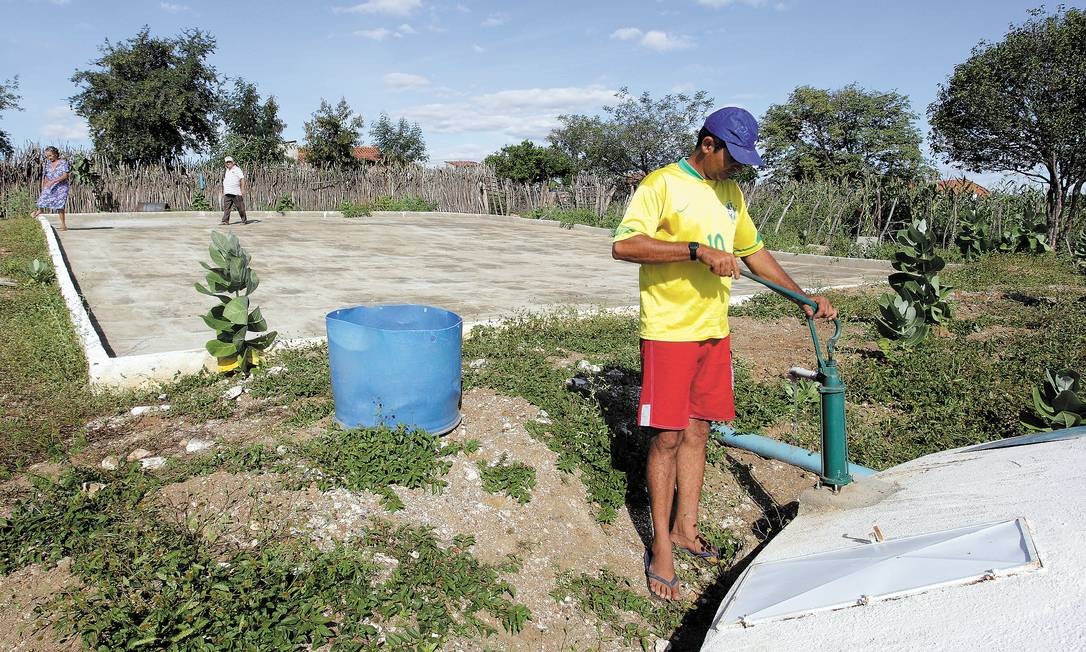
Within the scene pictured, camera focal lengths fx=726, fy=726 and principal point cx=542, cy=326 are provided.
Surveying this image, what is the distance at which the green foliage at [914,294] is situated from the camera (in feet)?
19.5

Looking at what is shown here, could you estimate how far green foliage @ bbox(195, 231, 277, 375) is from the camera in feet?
15.0

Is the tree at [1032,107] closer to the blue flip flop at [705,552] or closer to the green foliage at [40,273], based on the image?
the blue flip flop at [705,552]

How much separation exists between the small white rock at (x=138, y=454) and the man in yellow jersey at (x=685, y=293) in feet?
8.02

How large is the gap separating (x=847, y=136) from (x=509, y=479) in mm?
41891

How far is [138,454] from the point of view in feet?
11.7

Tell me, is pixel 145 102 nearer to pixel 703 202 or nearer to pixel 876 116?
pixel 703 202

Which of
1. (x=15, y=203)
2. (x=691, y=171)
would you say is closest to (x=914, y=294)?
(x=691, y=171)

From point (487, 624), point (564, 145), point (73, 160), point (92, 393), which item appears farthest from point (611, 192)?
point (564, 145)

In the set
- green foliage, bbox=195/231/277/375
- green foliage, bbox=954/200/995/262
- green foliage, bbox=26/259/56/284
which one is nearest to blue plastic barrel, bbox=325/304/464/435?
green foliage, bbox=195/231/277/375

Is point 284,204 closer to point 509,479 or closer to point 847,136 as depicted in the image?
point 509,479

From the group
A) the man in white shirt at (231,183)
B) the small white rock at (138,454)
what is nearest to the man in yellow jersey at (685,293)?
the small white rock at (138,454)

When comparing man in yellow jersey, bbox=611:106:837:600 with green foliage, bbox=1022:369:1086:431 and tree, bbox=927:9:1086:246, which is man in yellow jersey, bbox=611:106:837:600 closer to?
A: green foliage, bbox=1022:369:1086:431

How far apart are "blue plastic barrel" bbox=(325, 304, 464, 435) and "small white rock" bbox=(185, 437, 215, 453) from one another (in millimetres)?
657

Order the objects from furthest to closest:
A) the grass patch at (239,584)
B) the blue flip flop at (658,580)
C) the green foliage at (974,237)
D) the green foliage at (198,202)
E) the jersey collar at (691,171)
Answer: the green foliage at (198,202)
the green foliage at (974,237)
the blue flip flop at (658,580)
the jersey collar at (691,171)
the grass patch at (239,584)
